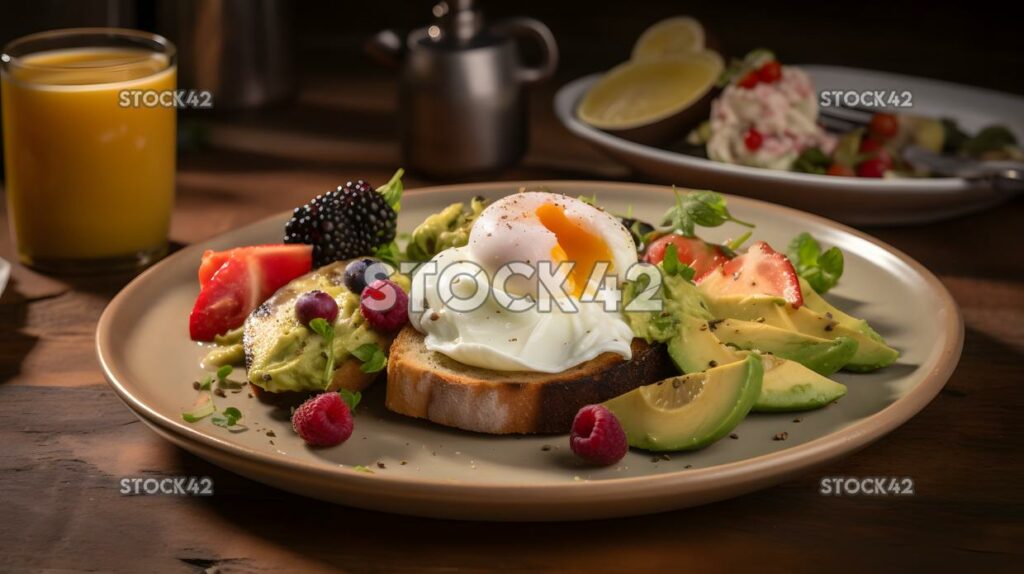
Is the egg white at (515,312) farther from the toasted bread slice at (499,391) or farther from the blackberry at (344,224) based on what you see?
the blackberry at (344,224)

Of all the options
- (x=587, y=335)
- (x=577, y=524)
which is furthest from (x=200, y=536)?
(x=587, y=335)

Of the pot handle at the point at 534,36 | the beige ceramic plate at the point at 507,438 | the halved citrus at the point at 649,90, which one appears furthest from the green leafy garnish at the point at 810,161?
the pot handle at the point at 534,36

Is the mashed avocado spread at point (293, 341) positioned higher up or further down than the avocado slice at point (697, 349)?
further down

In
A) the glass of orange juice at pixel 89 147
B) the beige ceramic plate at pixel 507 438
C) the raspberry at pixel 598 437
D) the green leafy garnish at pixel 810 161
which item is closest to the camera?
the beige ceramic plate at pixel 507 438

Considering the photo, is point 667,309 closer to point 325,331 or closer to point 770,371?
point 770,371

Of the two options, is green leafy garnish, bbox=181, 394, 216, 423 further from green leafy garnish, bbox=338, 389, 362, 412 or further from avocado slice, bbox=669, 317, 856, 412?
avocado slice, bbox=669, 317, 856, 412

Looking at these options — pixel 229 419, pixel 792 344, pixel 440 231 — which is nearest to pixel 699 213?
pixel 792 344
